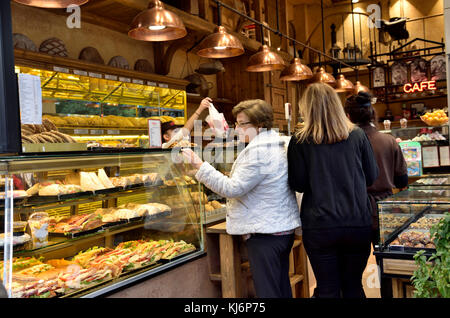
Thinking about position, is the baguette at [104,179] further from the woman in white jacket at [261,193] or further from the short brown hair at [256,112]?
the short brown hair at [256,112]

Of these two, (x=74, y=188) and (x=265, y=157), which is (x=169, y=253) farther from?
(x=265, y=157)

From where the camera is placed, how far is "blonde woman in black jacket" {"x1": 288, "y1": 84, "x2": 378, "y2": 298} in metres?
2.08

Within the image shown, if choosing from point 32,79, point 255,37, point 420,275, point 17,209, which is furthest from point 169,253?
point 255,37

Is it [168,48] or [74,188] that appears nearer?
[74,188]

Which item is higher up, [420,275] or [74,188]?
[74,188]

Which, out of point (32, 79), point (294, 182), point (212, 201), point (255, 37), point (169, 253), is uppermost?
point (255, 37)

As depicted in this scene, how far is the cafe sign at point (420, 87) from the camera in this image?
8933mm

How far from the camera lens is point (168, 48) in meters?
6.36

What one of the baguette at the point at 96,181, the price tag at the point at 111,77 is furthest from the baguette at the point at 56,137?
the price tag at the point at 111,77

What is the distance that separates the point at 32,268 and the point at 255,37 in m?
6.33

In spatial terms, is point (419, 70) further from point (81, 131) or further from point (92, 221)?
point (92, 221)

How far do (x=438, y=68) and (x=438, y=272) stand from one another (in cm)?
856

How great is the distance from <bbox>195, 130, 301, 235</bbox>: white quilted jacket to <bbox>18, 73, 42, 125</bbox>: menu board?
31.6 inches

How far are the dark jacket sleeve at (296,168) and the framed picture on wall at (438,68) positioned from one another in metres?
7.89
